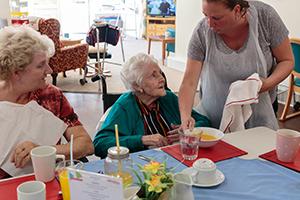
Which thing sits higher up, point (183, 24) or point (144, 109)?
point (183, 24)

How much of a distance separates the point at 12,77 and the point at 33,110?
0.18m

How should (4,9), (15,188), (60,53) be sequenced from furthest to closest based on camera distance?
(4,9), (60,53), (15,188)

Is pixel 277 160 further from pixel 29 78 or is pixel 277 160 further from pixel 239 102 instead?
pixel 29 78

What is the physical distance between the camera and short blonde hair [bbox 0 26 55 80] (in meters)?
1.53

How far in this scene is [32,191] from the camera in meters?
1.04

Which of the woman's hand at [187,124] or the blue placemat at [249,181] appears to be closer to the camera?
the blue placemat at [249,181]

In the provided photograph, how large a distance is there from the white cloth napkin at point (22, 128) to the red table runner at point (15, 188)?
0.19 m

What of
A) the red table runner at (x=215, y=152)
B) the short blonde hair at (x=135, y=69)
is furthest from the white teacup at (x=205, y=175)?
the short blonde hair at (x=135, y=69)

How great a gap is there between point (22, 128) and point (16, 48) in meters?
0.35

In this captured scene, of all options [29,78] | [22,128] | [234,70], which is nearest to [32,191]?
[22,128]

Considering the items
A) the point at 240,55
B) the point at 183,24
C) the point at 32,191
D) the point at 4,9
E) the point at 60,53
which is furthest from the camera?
the point at 183,24

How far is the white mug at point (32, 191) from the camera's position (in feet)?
3.21

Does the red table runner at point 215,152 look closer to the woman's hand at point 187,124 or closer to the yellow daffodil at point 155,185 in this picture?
the woman's hand at point 187,124

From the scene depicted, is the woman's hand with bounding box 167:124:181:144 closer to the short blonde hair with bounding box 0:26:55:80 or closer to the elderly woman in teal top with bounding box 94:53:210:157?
the elderly woman in teal top with bounding box 94:53:210:157
